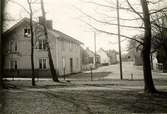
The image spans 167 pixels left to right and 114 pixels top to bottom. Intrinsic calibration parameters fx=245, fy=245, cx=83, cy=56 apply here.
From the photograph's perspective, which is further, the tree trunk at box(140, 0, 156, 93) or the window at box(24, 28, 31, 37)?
the window at box(24, 28, 31, 37)

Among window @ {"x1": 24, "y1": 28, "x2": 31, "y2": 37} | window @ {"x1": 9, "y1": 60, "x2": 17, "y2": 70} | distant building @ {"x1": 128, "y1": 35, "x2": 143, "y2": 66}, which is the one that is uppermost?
window @ {"x1": 24, "y1": 28, "x2": 31, "y2": 37}

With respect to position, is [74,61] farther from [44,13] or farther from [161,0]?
[161,0]

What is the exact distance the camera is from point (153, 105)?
9891 millimetres

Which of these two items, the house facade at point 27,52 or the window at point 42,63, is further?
the window at point 42,63

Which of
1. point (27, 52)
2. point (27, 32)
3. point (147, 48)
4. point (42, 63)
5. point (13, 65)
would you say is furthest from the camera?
point (13, 65)

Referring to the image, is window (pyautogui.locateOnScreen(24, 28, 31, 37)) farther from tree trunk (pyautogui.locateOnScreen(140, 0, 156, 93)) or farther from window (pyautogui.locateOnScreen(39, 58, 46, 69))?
tree trunk (pyautogui.locateOnScreen(140, 0, 156, 93))

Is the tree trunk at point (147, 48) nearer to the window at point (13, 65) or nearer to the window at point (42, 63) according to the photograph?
the window at point (42, 63)

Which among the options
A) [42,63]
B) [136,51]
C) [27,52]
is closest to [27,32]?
[27,52]

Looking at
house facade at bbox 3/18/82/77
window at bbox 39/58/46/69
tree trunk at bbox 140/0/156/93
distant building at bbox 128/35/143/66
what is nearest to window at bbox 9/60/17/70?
house facade at bbox 3/18/82/77

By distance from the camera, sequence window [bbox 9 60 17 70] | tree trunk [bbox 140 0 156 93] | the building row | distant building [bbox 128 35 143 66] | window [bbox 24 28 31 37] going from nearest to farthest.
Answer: tree trunk [bbox 140 0 156 93] → distant building [bbox 128 35 143 66] → the building row → window [bbox 24 28 31 37] → window [bbox 9 60 17 70]

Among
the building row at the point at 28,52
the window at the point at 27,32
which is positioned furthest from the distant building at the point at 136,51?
the window at the point at 27,32

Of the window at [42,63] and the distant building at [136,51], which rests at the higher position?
the distant building at [136,51]

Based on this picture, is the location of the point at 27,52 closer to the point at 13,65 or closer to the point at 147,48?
the point at 13,65

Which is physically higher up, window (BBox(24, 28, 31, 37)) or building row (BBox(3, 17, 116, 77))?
window (BBox(24, 28, 31, 37))
